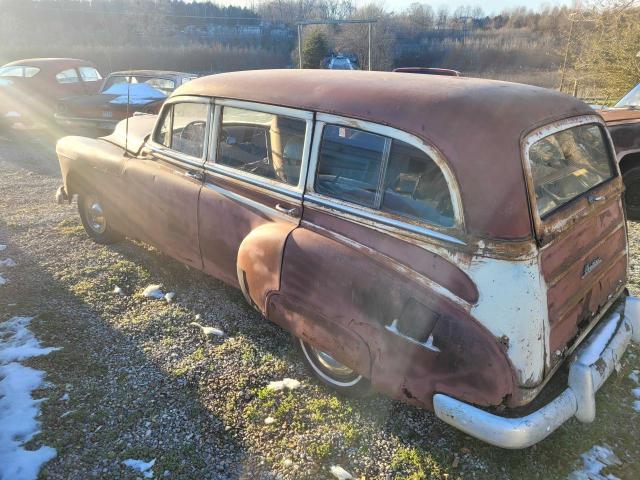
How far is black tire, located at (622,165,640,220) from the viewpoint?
5332 millimetres

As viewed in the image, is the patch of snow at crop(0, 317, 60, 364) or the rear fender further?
the patch of snow at crop(0, 317, 60, 364)

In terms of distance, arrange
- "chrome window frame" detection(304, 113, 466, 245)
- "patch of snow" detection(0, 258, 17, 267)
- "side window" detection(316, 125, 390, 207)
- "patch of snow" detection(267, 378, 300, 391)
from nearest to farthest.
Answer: "chrome window frame" detection(304, 113, 466, 245) < "side window" detection(316, 125, 390, 207) < "patch of snow" detection(267, 378, 300, 391) < "patch of snow" detection(0, 258, 17, 267)

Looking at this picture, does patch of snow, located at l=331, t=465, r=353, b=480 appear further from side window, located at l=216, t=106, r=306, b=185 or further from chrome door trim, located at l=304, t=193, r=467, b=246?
side window, located at l=216, t=106, r=306, b=185

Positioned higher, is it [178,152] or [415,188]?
[415,188]

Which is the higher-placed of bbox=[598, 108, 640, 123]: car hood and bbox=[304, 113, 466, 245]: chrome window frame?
bbox=[304, 113, 466, 245]: chrome window frame

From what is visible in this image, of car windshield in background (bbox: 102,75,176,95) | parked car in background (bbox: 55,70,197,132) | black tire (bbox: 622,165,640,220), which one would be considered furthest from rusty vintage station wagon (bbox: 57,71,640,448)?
car windshield in background (bbox: 102,75,176,95)

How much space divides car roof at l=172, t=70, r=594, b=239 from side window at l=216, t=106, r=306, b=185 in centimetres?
20

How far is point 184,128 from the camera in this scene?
3.66 meters

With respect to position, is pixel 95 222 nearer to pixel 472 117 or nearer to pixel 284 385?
pixel 284 385

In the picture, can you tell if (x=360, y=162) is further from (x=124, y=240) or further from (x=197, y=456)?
(x=124, y=240)

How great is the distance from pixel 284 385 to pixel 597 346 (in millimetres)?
1765

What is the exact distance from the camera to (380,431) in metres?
2.58

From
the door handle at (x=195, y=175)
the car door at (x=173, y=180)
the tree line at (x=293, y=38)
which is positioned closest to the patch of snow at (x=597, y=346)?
the car door at (x=173, y=180)

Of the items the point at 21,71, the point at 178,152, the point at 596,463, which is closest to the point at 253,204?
the point at 178,152
